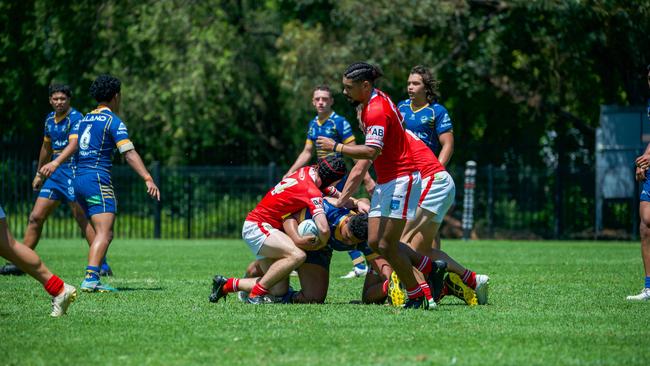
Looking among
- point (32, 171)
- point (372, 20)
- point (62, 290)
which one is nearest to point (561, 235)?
point (372, 20)

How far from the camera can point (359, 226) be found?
358 inches

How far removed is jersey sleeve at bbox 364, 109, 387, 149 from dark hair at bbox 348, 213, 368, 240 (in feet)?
3.50

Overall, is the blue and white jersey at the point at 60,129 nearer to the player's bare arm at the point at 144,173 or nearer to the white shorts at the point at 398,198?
the player's bare arm at the point at 144,173

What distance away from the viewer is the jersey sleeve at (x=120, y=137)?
10.7m

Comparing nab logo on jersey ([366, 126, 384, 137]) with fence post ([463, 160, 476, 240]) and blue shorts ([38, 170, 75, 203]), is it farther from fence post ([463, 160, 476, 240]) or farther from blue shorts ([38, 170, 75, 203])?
fence post ([463, 160, 476, 240])

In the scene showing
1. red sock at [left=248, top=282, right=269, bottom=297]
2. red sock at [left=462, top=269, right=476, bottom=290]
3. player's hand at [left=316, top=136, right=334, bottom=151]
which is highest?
player's hand at [left=316, top=136, right=334, bottom=151]

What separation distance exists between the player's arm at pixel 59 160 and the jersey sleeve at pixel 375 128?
4.00 meters

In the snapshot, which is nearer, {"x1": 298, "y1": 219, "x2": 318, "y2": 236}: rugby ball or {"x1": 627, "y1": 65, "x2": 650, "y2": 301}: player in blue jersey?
{"x1": 298, "y1": 219, "x2": 318, "y2": 236}: rugby ball

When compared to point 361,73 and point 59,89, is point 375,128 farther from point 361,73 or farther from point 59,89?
point 59,89

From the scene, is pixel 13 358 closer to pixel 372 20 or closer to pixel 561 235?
pixel 372 20

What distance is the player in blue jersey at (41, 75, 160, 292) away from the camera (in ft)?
34.7

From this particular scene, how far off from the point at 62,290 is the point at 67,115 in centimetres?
488

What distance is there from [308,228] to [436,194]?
1.22m

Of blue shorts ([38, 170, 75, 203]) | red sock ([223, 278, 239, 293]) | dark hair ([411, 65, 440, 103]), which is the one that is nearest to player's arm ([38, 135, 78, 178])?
blue shorts ([38, 170, 75, 203])
